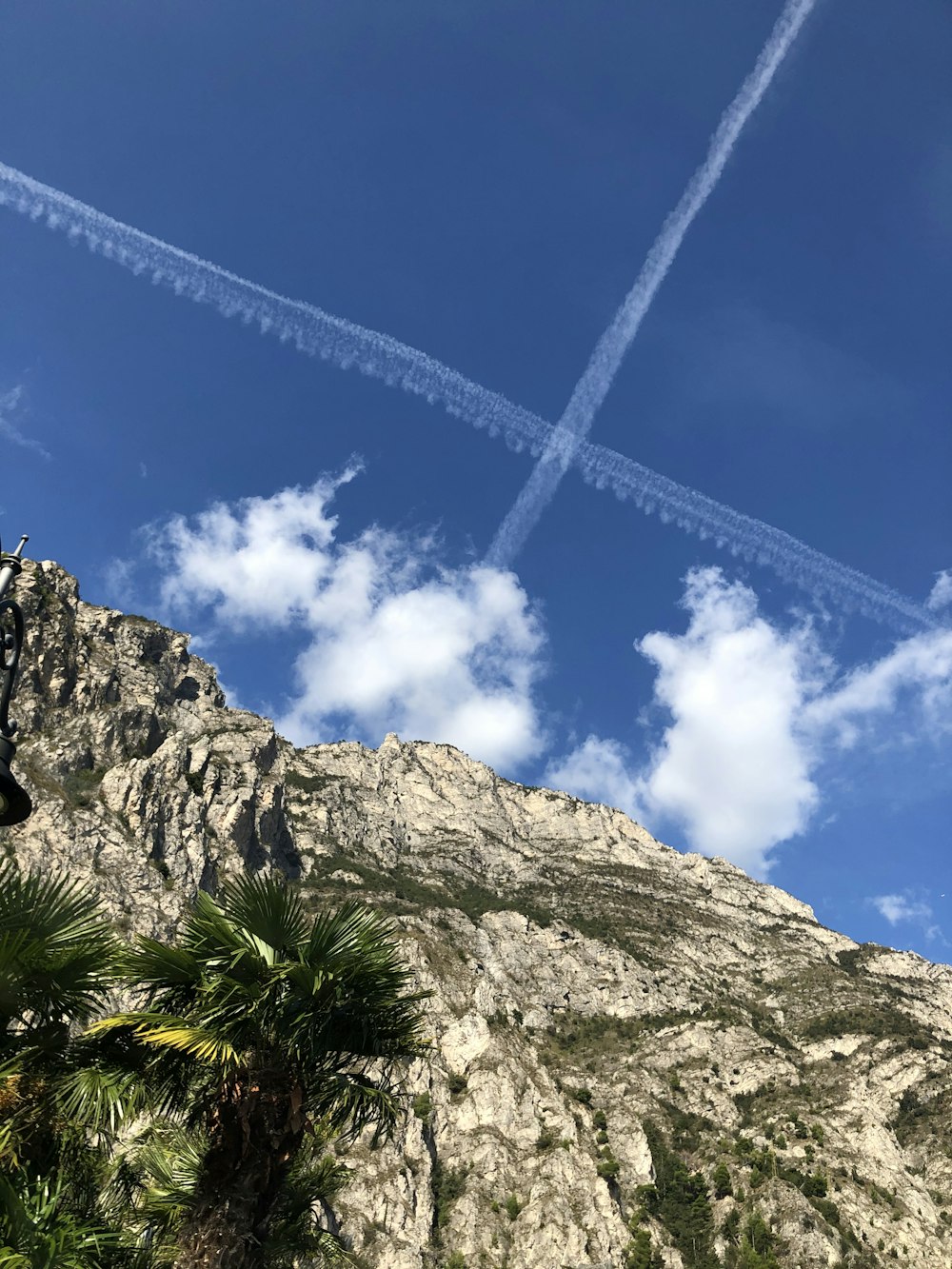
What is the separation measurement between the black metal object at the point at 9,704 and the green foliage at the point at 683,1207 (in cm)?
11152

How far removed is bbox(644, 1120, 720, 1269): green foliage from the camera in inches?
3561

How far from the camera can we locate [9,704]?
7121 millimetres

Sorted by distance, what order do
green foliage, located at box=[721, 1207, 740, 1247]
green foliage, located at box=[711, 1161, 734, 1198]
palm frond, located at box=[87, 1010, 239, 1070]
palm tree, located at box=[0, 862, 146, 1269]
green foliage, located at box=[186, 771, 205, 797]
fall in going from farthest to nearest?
1. green foliage, located at box=[186, 771, 205, 797]
2. green foliage, located at box=[711, 1161, 734, 1198]
3. green foliage, located at box=[721, 1207, 740, 1247]
4. palm frond, located at box=[87, 1010, 239, 1070]
5. palm tree, located at box=[0, 862, 146, 1269]

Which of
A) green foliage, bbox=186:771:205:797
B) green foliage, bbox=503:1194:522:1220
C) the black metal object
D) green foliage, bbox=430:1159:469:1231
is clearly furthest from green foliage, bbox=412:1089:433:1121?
the black metal object

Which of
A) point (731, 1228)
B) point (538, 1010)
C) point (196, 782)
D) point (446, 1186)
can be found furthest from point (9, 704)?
point (538, 1010)

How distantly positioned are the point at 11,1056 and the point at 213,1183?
263cm

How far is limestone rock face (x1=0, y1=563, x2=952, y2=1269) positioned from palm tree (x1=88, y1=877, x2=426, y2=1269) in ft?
194

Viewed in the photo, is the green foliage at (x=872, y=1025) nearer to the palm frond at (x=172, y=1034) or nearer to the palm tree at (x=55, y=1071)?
the palm frond at (x=172, y=1034)

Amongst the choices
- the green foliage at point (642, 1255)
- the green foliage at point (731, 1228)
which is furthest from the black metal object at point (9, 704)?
the green foliage at point (731, 1228)

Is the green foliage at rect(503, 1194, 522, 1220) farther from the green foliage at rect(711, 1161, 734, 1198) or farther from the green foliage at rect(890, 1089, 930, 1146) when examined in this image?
the green foliage at rect(890, 1089, 930, 1146)

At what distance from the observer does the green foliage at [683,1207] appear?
297 feet

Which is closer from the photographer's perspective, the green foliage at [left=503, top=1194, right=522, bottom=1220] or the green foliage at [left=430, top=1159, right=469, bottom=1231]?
the green foliage at [left=503, top=1194, right=522, bottom=1220]

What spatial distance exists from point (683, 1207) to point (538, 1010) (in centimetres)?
3909

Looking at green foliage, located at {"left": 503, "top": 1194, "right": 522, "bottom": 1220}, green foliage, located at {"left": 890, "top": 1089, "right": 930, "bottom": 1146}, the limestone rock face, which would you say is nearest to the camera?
green foliage, located at {"left": 503, "top": 1194, "right": 522, "bottom": 1220}
